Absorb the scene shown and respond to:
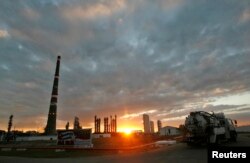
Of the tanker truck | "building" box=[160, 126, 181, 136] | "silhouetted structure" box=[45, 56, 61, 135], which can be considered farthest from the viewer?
"building" box=[160, 126, 181, 136]

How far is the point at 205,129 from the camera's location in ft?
81.4

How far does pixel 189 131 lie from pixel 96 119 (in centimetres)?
12760

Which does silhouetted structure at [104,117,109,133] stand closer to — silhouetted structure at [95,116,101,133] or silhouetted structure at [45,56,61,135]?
silhouetted structure at [95,116,101,133]

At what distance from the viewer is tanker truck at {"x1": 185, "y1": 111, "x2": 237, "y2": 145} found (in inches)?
961

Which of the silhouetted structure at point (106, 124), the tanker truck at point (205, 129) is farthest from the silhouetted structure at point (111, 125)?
the tanker truck at point (205, 129)

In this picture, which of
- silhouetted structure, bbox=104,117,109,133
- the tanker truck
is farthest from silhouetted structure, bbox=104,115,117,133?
the tanker truck

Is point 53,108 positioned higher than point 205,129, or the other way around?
point 53,108

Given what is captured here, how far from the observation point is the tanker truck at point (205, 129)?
24.4 m

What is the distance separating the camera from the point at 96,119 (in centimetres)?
15038

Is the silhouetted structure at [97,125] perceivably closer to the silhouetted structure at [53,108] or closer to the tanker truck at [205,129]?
the silhouetted structure at [53,108]

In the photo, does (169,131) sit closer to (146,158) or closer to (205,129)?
(205,129)

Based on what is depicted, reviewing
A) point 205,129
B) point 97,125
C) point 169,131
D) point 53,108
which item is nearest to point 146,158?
point 205,129

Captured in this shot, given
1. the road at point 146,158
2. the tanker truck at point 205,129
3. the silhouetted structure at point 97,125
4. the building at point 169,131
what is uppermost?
the silhouetted structure at point 97,125

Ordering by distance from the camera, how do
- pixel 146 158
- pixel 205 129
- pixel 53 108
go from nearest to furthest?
pixel 146 158 → pixel 205 129 → pixel 53 108
